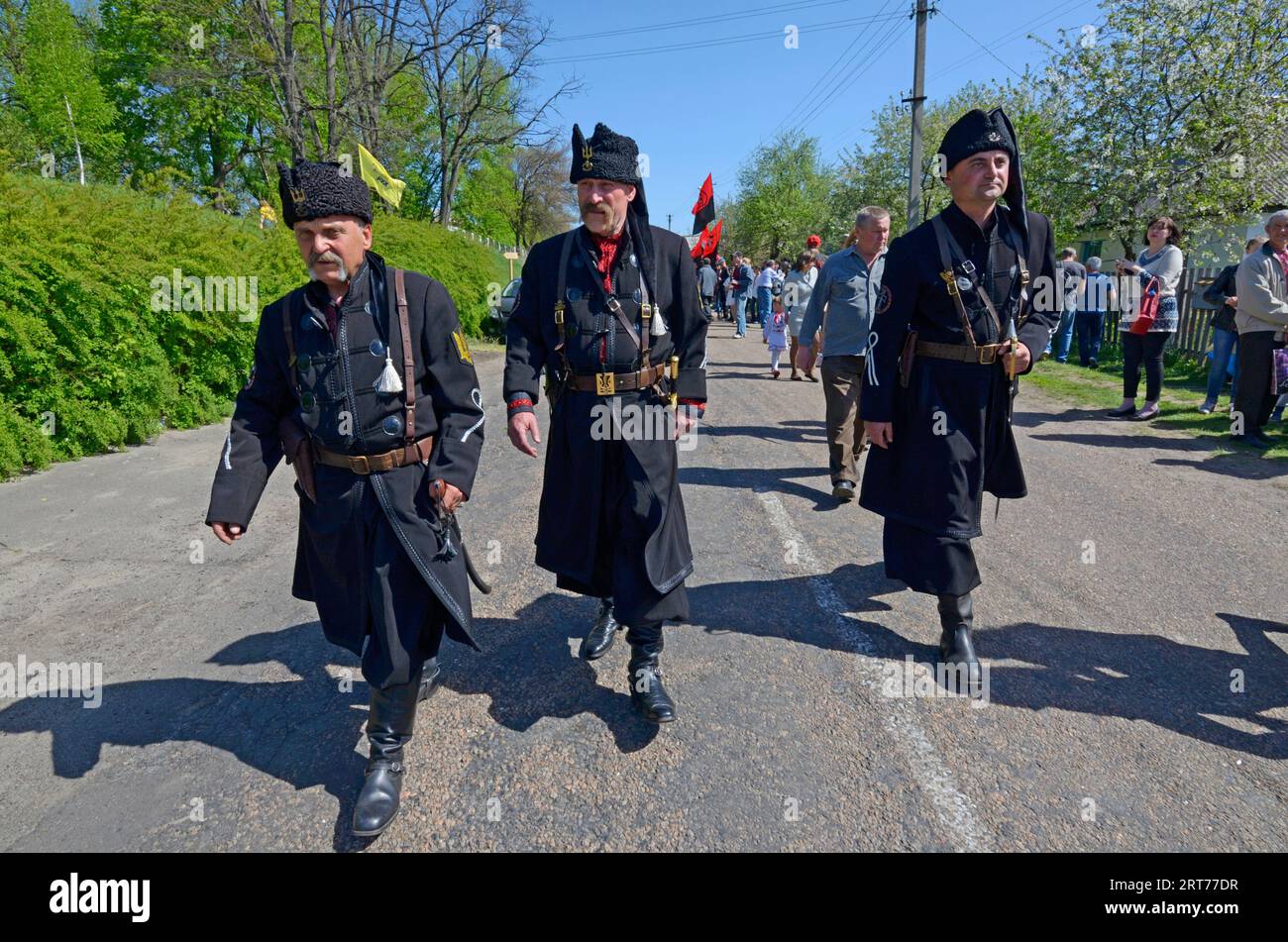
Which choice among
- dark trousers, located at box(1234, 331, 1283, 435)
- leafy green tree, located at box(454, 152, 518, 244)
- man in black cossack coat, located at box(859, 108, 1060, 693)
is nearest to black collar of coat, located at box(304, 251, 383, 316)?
man in black cossack coat, located at box(859, 108, 1060, 693)

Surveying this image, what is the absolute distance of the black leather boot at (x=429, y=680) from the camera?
3402mm

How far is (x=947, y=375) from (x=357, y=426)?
8.90 ft

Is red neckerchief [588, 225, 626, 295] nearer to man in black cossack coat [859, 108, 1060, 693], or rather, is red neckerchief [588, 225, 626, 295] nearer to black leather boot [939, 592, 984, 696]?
man in black cossack coat [859, 108, 1060, 693]

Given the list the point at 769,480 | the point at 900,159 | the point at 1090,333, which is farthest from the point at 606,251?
the point at 900,159

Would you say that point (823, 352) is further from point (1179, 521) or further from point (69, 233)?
point (69, 233)

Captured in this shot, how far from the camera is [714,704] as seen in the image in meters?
3.33

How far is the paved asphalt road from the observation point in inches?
103

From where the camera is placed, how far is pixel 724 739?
3.07 metres

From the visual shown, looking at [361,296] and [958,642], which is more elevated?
[361,296]

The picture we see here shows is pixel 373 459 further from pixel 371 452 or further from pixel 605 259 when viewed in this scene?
pixel 605 259

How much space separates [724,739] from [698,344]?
5.54 ft

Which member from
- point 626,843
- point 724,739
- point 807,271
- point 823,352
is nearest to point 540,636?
point 724,739

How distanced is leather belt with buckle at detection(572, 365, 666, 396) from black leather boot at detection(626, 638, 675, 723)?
1.11 m
